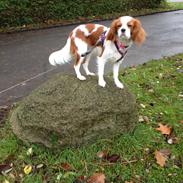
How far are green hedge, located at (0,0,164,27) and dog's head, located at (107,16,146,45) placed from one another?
8.38 meters

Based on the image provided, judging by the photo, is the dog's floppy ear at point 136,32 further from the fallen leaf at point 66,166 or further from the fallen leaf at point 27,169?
the fallen leaf at point 27,169

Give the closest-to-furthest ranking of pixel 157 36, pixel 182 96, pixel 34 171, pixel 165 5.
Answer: pixel 34 171
pixel 182 96
pixel 157 36
pixel 165 5

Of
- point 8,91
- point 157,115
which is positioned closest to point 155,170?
point 157,115

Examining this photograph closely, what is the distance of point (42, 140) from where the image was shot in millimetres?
4719

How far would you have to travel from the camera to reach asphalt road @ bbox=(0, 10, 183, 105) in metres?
7.30

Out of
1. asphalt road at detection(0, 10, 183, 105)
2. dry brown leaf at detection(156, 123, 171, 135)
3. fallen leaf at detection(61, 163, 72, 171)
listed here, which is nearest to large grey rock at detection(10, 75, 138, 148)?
fallen leaf at detection(61, 163, 72, 171)

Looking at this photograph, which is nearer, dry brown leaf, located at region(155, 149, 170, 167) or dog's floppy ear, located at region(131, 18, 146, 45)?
dog's floppy ear, located at region(131, 18, 146, 45)

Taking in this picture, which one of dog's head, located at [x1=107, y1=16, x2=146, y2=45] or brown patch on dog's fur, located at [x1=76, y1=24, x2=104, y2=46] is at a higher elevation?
dog's head, located at [x1=107, y1=16, x2=146, y2=45]

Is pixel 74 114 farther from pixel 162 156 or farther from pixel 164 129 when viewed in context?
pixel 164 129

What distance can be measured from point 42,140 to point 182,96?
255 centimetres

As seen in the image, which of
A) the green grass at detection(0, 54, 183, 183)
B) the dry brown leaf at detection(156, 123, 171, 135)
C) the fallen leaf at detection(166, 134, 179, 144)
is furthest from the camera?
the dry brown leaf at detection(156, 123, 171, 135)

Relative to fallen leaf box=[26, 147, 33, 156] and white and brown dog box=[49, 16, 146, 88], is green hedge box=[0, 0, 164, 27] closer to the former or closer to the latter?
white and brown dog box=[49, 16, 146, 88]

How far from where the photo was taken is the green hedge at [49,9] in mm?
12406

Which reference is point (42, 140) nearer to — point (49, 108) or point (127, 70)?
point (49, 108)
